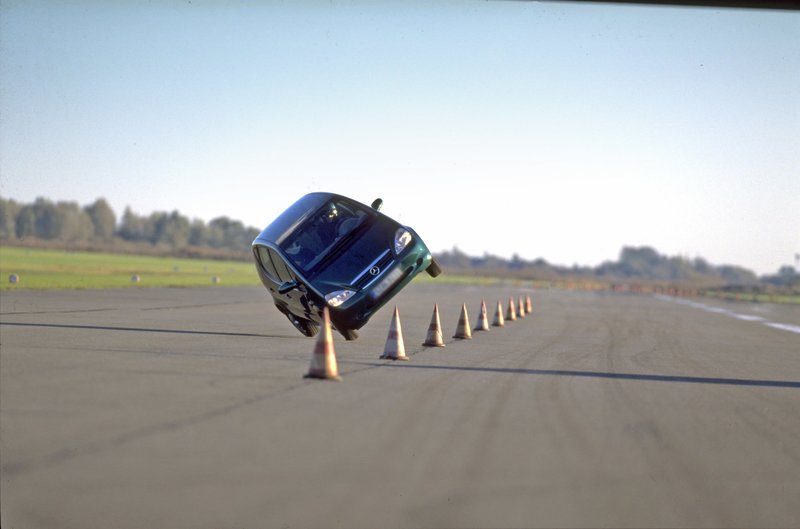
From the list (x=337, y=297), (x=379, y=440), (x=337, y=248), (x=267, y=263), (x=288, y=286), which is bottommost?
(x=379, y=440)

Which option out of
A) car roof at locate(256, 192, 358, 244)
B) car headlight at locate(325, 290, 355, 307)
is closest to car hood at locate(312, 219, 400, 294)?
car headlight at locate(325, 290, 355, 307)

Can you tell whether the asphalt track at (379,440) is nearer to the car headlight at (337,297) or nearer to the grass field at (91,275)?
the car headlight at (337,297)

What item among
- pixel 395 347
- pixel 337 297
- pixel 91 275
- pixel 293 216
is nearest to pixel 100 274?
pixel 91 275

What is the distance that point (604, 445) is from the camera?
23.9ft

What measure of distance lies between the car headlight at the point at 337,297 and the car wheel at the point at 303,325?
7.46 feet

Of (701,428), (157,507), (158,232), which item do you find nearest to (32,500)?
(157,507)

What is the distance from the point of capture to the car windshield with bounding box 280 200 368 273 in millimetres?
14045

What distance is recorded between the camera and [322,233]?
14.4 metres

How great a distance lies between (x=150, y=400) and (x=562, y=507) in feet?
14.2

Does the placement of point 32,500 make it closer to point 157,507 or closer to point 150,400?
point 157,507

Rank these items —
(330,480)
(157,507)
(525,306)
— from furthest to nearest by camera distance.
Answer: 1. (525,306)
2. (330,480)
3. (157,507)

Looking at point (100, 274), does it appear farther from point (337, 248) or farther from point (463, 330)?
point (337, 248)

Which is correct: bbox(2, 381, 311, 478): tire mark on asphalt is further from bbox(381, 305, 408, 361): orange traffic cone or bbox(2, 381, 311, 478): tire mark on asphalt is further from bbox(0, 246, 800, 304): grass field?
bbox(0, 246, 800, 304): grass field

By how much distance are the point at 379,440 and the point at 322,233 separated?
776 cm
